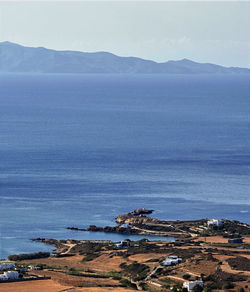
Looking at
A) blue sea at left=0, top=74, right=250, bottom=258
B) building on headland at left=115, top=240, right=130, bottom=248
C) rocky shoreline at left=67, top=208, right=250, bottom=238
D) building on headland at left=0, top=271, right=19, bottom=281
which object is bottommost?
building on headland at left=0, top=271, right=19, bottom=281

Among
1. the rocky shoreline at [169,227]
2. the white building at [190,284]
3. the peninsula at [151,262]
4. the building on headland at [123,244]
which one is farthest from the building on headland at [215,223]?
the white building at [190,284]

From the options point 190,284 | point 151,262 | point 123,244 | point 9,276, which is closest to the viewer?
point 190,284

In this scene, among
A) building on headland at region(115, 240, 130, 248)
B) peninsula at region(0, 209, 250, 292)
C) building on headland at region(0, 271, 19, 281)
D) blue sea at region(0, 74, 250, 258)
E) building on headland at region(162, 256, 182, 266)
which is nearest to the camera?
peninsula at region(0, 209, 250, 292)

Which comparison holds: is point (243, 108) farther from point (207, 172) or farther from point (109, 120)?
point (207, 172)

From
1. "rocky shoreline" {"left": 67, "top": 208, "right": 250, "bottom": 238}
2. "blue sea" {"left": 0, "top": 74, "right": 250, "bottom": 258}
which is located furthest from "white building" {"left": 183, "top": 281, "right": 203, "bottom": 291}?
"rocky shoreline" {"left": 67, "top": 208, "right": 250, "bottom": 238}

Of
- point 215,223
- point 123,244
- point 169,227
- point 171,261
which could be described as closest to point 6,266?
point 171,261

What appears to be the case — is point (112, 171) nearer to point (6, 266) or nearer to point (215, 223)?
point (215, 223)

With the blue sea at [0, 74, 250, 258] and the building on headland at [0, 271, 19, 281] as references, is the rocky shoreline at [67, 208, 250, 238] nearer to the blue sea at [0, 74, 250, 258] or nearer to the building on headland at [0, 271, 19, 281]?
the blue sea at [0, 74, 250, 258]

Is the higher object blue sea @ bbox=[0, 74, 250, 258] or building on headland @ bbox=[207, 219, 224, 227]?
blue sea @ bbox=[0, 74, 250, 258]
